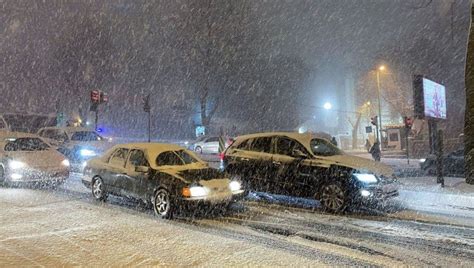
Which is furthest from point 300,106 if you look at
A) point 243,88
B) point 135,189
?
point 135,189

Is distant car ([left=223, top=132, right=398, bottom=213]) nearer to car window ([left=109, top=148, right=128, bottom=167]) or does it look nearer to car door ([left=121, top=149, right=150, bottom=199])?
car door ([left=121, top=149, right=150, bottom=199])

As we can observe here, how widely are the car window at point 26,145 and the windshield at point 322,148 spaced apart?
322 inches

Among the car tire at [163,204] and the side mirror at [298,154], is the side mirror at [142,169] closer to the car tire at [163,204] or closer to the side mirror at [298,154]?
the car tire at [163,204]

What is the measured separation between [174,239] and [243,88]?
4212 cm

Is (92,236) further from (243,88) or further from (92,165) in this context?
(243,88)

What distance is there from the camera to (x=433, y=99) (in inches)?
534

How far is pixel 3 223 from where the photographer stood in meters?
7.57

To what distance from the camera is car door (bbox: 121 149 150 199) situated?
8945 mm

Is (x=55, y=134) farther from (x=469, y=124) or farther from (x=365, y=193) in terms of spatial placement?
(x=469, y=124)

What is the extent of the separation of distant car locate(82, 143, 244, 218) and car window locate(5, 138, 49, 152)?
10.1 ft

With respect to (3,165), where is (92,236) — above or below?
below

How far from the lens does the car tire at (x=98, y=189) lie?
10.1 m

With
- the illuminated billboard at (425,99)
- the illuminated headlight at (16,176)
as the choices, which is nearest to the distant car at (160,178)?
the illuminated headlight at (16,176)

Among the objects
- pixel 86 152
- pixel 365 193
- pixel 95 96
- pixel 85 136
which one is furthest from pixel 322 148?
pixel 95 96
